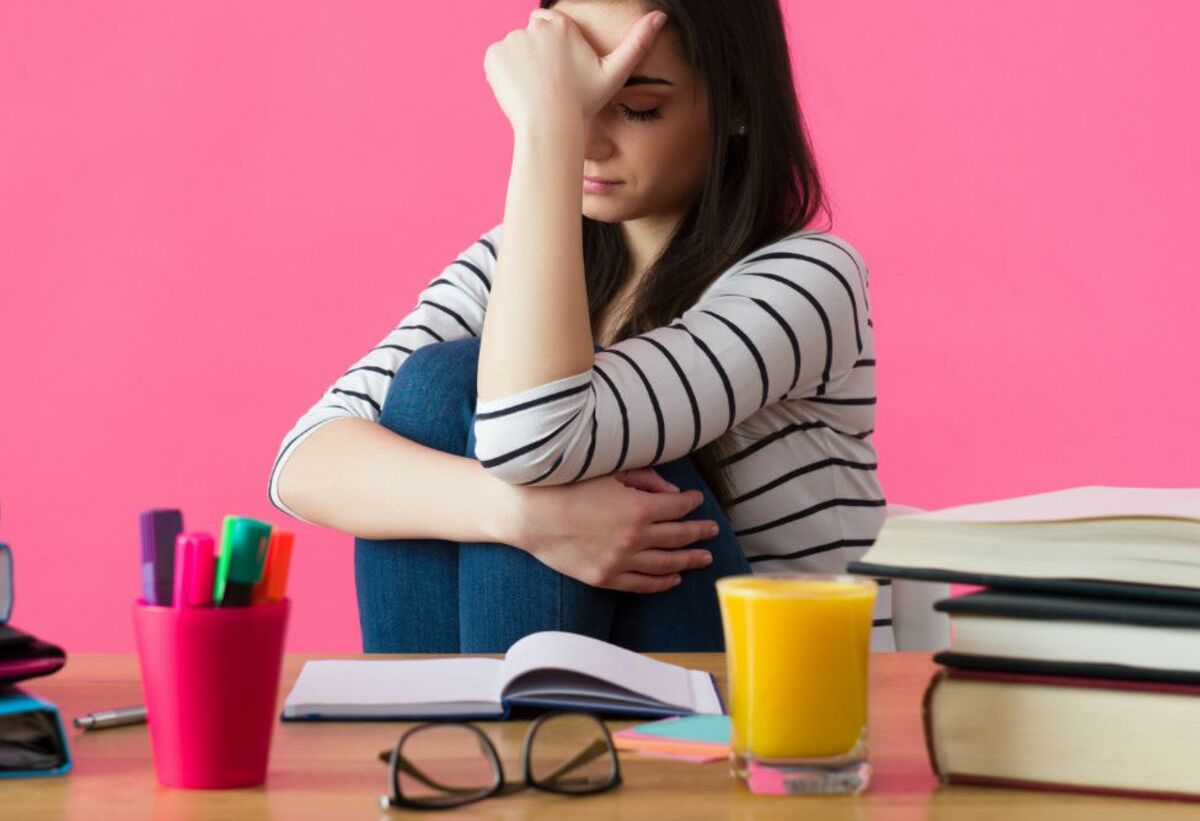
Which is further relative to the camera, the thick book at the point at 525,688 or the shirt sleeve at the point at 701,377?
the shirt sleeve at the point at 701,377

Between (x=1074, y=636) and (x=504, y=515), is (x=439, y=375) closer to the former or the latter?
(x=504, y=515)

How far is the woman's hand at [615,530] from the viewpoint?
50.1 inches

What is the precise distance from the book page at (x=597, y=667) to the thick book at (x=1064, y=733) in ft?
0.63

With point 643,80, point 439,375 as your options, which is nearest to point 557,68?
point 643,80

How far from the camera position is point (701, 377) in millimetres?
Answer: 1372

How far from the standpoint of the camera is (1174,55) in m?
2.67

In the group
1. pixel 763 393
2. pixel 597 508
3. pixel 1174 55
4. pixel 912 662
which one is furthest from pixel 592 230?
pixel 1174 55

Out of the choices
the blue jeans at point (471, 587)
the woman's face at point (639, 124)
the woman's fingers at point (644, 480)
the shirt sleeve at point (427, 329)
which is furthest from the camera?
the shirt sleeve at point (427, 329)

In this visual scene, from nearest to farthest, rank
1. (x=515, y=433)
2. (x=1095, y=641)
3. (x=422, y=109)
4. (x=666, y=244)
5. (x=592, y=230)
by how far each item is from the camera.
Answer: (x=1095, y=641) < (x=515, y=433) < (x=666, y=244) < (x=592, y=230) < (x=422, y=109)

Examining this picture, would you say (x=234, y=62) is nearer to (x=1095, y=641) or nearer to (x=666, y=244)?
(x=666, y=244)

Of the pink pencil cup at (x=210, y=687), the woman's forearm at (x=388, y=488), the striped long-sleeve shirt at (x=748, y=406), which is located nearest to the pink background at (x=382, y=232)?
the striped long-sleeve shirt at (x=748, y=406)

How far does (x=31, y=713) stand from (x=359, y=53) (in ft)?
7.56

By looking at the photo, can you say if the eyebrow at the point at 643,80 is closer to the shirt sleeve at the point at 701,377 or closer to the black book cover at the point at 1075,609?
the shirt sleeve at the point at 701,377

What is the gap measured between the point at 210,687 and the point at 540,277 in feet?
2.22
